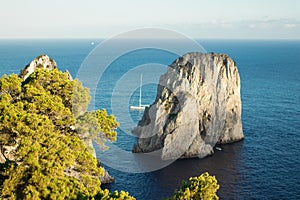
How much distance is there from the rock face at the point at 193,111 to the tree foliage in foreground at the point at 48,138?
42.6 m

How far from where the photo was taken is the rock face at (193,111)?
78.3 metres

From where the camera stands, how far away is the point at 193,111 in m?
83.4

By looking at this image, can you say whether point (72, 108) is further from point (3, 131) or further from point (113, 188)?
point (113, 188)

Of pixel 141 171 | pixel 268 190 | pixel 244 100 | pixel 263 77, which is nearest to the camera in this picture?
pixel 268 190

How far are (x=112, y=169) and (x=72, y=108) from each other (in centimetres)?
3350

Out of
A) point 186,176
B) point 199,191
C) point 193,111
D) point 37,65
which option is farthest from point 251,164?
point 199,191

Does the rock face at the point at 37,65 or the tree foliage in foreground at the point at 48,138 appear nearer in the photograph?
the tree foliage in foreground at the point at 48,138

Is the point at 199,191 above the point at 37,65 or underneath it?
underneath

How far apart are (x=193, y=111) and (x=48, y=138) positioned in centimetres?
5916

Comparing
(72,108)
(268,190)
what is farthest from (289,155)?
(72,108)

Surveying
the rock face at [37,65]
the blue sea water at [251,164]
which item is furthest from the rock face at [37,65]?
the blue sea water at [251,164]

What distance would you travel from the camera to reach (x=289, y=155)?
245 ft

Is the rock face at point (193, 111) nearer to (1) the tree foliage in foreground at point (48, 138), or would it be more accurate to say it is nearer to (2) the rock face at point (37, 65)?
(2) the rock face at point (37, 65)

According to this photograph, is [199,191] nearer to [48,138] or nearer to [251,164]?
[48,138]
